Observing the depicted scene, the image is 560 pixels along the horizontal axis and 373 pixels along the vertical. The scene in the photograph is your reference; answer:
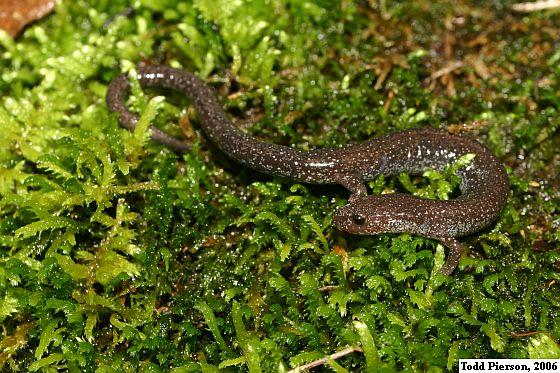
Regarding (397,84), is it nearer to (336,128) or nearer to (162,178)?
(336,128)

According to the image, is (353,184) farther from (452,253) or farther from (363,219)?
(452,253)

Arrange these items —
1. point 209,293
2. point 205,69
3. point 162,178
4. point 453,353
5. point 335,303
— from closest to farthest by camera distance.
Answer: point 453,353
point 335,303
point 209,293
point 162,178
point 205,69

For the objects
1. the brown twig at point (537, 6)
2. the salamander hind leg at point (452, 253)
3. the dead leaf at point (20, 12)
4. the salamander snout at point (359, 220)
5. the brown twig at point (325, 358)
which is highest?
the dead leaf at point (20, 12)

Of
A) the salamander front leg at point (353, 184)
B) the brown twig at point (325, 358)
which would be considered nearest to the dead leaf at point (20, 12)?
the salamander front leg at point (353, 184)


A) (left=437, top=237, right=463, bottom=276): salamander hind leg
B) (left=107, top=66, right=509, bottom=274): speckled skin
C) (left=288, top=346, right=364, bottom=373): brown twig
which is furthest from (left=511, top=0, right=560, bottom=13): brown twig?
(left=288, top=346, right=364, bottom=373): brown twig

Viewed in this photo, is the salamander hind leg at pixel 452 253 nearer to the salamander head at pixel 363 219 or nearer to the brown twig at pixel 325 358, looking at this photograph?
the salamander head at pixel 363 219

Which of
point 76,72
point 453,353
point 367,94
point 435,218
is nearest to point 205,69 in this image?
point 76,72

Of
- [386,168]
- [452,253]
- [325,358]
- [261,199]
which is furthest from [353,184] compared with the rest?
[325,358]
